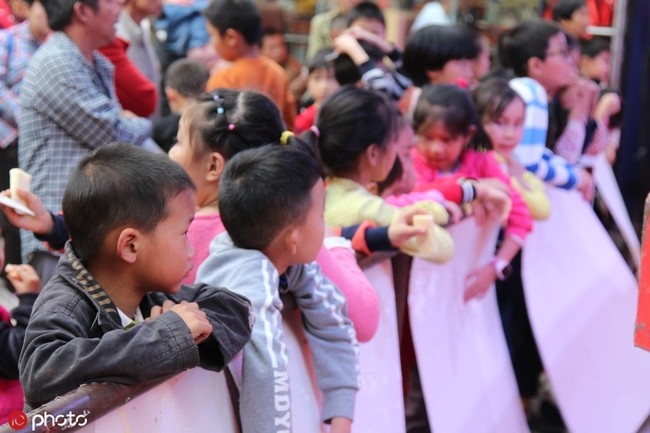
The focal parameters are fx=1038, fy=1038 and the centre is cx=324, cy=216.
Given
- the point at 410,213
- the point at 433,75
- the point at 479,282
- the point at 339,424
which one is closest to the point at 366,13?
the point at 433,75

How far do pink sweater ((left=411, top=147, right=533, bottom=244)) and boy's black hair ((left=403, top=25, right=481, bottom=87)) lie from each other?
113 centimetres

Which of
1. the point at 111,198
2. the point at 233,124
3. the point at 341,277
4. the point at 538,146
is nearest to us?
the point at 111,198

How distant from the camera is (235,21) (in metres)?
5.69

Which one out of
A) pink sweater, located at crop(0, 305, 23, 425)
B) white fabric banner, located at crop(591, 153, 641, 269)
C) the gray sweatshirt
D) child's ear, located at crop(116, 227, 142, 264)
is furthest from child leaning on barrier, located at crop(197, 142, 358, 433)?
white fabric banner, located at crop(591, 153, 641, 269)

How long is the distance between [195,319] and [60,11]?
2314mm

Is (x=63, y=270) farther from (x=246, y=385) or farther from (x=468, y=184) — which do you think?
(x=468, y=184)

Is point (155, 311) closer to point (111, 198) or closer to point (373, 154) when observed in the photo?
point (111, 198)

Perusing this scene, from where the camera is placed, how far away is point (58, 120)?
3.89 m

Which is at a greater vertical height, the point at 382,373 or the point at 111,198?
the point at 111,198

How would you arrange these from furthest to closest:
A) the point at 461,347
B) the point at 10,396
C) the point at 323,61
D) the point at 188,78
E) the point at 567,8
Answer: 1. the point at 567,8
2. the point at 188,78
3. the point at 323,61
4. the point at 461,347
5. the point at 10,396

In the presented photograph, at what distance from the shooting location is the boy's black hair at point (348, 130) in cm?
359

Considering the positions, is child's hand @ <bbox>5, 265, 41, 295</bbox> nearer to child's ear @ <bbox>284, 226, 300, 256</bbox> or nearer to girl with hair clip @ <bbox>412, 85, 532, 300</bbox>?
child's ear @ <bbox>284, 226, 300, 256</bbox>

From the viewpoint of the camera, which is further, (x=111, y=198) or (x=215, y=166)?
(x=215, y=166)

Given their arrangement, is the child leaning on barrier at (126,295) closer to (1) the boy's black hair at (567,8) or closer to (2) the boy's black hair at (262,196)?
(2) the boy's black hair at (262,196)
